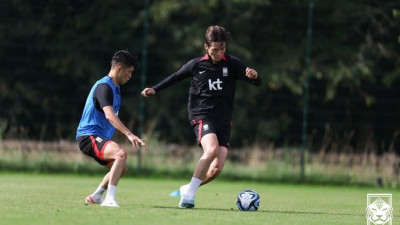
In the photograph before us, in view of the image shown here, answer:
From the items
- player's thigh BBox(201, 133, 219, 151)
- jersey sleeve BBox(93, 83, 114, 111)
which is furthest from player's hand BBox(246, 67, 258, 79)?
jersey sleeve BBox(93, 83, 114, 111)

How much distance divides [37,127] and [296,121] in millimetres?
5307

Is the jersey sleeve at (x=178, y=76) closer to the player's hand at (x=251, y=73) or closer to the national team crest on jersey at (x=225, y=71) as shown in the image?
the national team crest on jersey at (x=225, y=71)

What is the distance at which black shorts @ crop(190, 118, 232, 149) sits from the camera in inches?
414

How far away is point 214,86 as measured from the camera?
35.3 feet

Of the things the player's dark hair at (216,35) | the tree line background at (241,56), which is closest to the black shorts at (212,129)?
the player's dark hair at (216,35)

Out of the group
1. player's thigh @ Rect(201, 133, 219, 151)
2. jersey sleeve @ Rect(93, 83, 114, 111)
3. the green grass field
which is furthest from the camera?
player's thigh @ Rect(201, 133, 219, 151)

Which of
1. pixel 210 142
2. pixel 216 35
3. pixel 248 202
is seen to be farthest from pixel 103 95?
pixel 248 202

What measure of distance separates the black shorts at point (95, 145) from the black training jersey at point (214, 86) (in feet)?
4.23

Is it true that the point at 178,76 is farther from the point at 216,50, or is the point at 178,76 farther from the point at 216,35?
the point at 216,35

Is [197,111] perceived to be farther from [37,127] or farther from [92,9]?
[92,9]

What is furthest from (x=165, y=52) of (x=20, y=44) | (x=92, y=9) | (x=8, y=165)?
(x=8, y=165)

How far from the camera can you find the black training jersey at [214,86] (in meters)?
10.7

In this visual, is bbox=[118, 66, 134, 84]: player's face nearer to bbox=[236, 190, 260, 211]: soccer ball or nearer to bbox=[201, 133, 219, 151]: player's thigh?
bbox=[201, 133, 219, 151]: player's thigh

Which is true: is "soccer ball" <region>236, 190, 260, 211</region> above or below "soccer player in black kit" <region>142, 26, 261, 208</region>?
below
